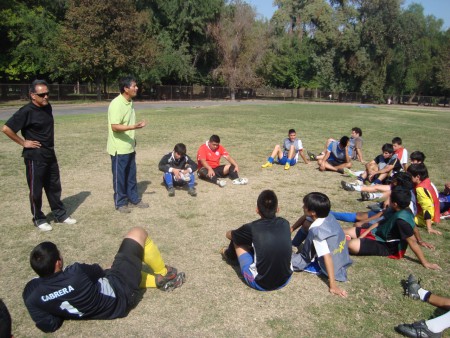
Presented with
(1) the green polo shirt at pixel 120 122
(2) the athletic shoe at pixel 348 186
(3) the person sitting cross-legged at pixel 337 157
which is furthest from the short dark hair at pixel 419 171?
(1) the green polo shirt at pixel 120 122

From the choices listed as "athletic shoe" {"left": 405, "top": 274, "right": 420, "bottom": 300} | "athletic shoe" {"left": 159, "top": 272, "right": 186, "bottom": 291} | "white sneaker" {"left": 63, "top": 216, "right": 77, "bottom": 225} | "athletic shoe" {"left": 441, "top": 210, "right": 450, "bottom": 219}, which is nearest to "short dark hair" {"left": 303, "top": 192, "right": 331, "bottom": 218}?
"athletic shoe" {"left": 405, "top": 274, "right": 420, "bottom": 300}

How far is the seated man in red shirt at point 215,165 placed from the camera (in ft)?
27.7

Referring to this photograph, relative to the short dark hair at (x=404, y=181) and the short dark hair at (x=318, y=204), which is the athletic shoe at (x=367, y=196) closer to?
the short dark hair at (x=404, y=181)

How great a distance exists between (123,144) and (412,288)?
15.7ft

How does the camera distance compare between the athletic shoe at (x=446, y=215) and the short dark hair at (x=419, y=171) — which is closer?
the short dark hair at (x=419, y=171)

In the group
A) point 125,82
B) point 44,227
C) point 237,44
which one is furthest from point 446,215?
point 237,44

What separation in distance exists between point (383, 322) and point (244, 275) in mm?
1540

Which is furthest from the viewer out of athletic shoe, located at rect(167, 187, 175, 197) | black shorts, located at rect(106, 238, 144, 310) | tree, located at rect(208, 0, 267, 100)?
tree, located at rect(208, 0, 267, 100)

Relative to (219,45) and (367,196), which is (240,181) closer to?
(367,196)

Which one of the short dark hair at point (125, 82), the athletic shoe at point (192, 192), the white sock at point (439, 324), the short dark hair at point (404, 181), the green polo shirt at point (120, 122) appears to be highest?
the short dark hair at point (125, 82)

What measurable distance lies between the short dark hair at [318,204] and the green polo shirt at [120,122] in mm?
3408

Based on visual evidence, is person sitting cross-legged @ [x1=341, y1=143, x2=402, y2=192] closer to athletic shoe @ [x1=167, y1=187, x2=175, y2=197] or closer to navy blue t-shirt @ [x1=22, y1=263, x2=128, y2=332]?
athletic shoe @ [x1=167, y1=187, x2=175, y2=197]

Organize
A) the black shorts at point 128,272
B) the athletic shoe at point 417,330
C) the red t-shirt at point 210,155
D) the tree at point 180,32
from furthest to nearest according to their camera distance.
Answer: the tree at point 180,32 < the red t-shirt at point 210,155 < the black shorts at point 128,272 < the athletic shoe at point 417,330

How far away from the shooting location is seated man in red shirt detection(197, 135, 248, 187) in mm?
8438
